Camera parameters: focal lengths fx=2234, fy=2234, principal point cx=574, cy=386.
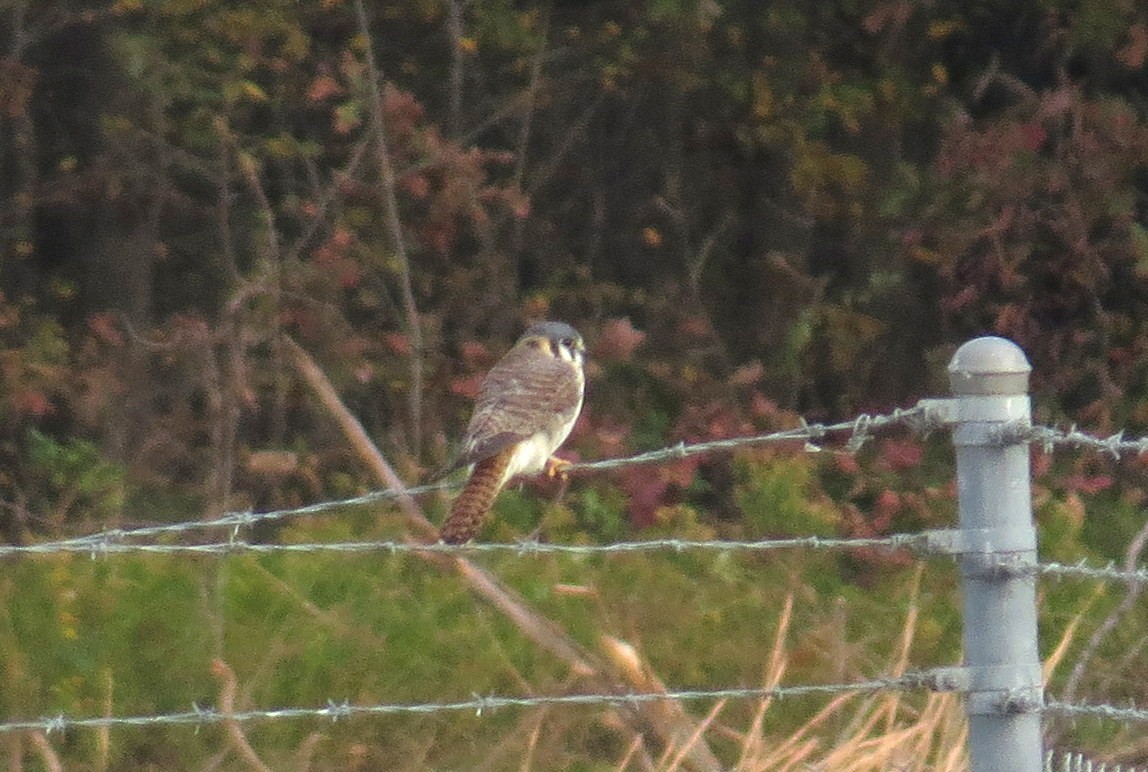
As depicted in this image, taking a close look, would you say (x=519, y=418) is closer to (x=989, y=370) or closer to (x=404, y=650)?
(x=404, y=650)

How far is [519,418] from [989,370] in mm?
2710

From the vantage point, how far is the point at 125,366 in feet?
32.1

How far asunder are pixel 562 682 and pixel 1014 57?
5619mm

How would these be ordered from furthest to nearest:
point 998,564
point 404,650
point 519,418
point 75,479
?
point 75,479 → point 404,650 → point 519,418 → point 998,564

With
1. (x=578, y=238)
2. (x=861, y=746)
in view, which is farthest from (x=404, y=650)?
(x=578, y=238)

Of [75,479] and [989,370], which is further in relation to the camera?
[75,479]

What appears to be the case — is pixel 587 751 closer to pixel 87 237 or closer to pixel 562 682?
pixel 562 682

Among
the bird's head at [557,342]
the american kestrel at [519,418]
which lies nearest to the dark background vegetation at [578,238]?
the bird's head at [557,342]

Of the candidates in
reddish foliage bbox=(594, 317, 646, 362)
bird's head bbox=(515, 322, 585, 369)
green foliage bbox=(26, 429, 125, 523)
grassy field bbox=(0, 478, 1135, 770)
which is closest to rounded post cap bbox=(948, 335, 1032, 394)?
grassy field bbox=(0, 478, 1135, 770)

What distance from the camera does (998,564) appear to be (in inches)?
123

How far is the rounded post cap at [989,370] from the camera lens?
3.17m

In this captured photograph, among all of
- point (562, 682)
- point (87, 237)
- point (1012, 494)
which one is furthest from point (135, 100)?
point (1012, 494)

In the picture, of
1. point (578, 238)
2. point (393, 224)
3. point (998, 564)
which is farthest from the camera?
point (578, 238)

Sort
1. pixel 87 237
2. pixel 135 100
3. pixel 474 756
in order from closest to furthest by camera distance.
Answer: pixel 474 756
pixel 135 100
pixel 87 237
